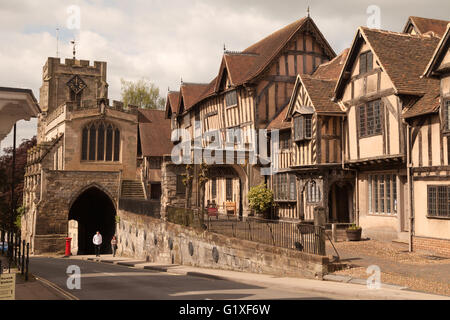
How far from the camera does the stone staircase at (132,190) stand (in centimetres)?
3727

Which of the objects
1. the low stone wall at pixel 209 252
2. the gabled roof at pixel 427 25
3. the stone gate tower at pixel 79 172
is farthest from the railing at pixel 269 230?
the stone gate tower at pixel 79 172

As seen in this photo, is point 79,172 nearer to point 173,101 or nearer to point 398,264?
point 173,101

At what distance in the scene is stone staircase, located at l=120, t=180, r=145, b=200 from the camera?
1467 inches

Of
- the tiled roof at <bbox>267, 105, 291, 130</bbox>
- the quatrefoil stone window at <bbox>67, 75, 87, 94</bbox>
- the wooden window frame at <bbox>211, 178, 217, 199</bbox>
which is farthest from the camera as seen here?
the quatrefoil stone window at <bbox>67, 75, 87, 94</bbox>

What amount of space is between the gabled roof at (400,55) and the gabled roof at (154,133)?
899 inches

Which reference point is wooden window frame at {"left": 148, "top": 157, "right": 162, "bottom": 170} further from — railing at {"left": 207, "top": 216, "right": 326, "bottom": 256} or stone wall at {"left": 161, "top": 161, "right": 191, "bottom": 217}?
railing at {"left": 207, "top": 216, "right": 326, "bottom": 256}

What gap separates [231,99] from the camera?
30.1 m

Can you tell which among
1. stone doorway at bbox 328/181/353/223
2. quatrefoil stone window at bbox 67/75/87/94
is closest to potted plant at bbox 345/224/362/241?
stone doorway at bbox 328/181/353/223

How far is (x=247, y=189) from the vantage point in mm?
27547

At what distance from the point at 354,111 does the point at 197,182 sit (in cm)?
774

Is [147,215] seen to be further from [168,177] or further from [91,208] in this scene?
[91,208]

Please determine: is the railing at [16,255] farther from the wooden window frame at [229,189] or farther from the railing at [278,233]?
the wooden window frame at [229,189]

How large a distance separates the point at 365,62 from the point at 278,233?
27.8ft

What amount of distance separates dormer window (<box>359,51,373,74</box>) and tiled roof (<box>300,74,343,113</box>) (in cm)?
211
